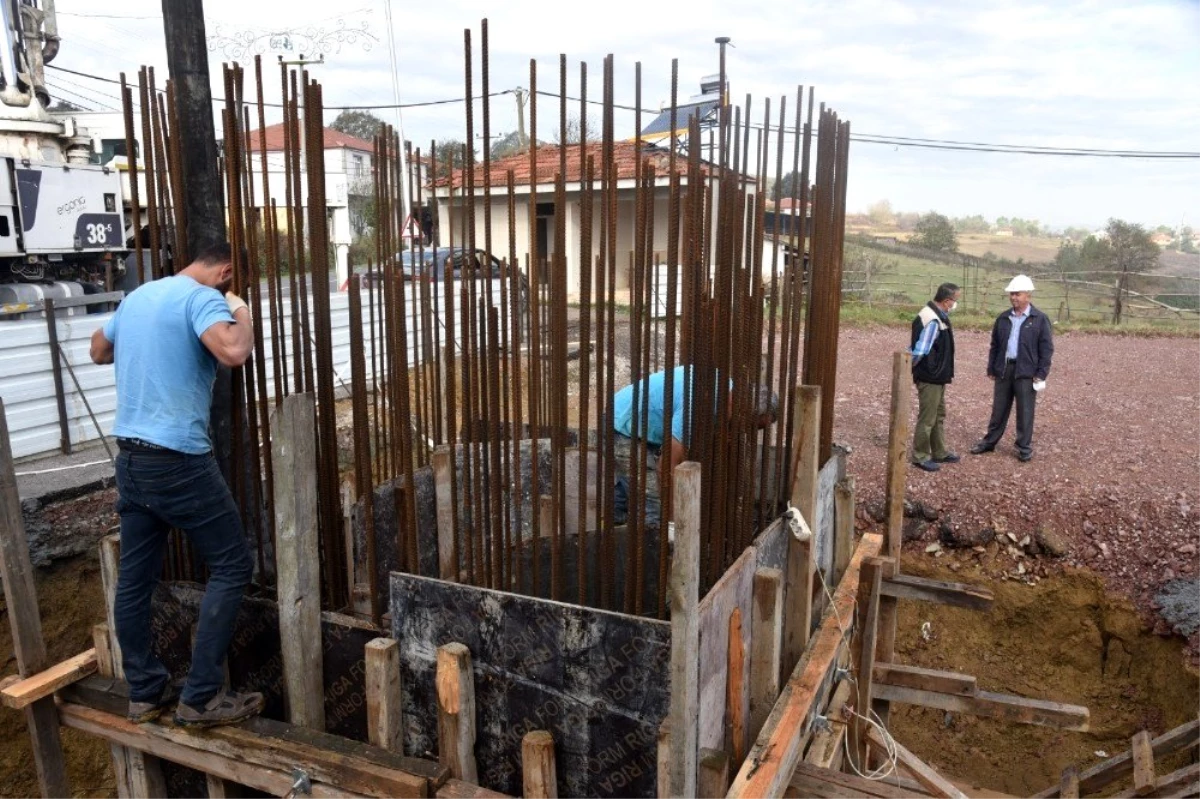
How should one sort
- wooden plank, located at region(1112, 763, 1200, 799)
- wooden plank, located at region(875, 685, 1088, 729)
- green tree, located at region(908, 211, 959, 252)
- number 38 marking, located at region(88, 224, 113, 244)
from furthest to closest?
green tree, located at region(908, 211, 959, 252) → number 38 marking, located at region(88, 224, 113, 244) → wooden plank, located at region(875, 685, 1088, 729) → wooden plank, located at region(1112, 763, 1200, 799)

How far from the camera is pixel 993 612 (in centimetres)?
732

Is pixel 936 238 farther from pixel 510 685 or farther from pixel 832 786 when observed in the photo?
pixel 510 685

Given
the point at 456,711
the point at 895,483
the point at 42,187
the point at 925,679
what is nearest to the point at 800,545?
the point at 456,711

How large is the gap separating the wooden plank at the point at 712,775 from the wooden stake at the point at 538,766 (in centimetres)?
48

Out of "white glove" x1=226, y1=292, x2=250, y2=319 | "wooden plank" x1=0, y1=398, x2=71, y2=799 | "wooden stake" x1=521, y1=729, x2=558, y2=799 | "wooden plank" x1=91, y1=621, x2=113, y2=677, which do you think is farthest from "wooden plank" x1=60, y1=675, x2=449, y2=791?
"white glove" x1=226, y1=292, x2=250, y2=319

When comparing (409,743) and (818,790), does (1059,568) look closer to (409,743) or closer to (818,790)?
(818,790)

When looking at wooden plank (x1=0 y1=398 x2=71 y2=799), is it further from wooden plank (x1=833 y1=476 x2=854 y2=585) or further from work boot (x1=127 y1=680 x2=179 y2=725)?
wooden plank (x1=833 y1=476 x2=854 y2=585)

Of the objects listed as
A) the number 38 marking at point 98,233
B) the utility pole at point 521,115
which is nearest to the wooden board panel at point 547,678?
the number 38 marking at point 98,233

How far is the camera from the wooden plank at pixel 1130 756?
16.7 feet

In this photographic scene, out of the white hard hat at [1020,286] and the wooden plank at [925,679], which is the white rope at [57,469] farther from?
the white hard hat at [1020,286]

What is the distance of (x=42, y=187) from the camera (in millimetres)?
10578

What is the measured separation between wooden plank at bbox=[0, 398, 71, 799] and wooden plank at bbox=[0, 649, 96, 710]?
3.5 inches

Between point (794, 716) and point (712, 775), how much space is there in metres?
0.67

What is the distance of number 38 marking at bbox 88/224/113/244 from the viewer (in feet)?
37.6
